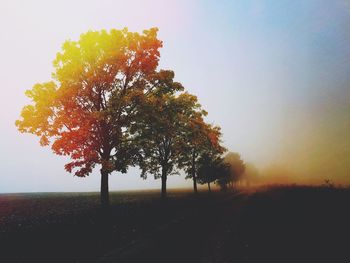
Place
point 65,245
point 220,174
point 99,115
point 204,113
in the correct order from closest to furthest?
point 65,245
point 99,115
point 204,113
point 220,174

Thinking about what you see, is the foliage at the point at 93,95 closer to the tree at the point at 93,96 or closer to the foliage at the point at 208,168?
the tree at the point at 93,96

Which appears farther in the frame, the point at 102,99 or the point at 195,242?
the point at 102,99

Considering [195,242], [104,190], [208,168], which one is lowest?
[195,242]

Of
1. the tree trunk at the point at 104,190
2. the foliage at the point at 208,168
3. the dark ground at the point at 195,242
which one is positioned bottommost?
the dark ground at the point at 195,242

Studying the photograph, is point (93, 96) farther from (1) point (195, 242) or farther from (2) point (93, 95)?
(1) point (195, 242)

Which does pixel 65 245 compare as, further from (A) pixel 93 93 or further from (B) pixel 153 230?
(A) pixel 93 93

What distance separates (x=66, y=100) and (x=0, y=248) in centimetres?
1053

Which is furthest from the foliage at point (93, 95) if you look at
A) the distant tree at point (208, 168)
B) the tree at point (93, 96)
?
the distant tree at point (208, 168)

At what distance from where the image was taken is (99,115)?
63.6 ft

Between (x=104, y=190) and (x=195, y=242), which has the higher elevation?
(x=104, y=190)

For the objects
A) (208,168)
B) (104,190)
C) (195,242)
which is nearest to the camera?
(195,242)

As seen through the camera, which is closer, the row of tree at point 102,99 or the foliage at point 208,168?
the row of tree at point 102,99

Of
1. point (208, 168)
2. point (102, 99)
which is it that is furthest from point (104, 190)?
point (208, 168)

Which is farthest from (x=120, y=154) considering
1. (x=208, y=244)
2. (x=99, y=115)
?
(x=208, y=244)
